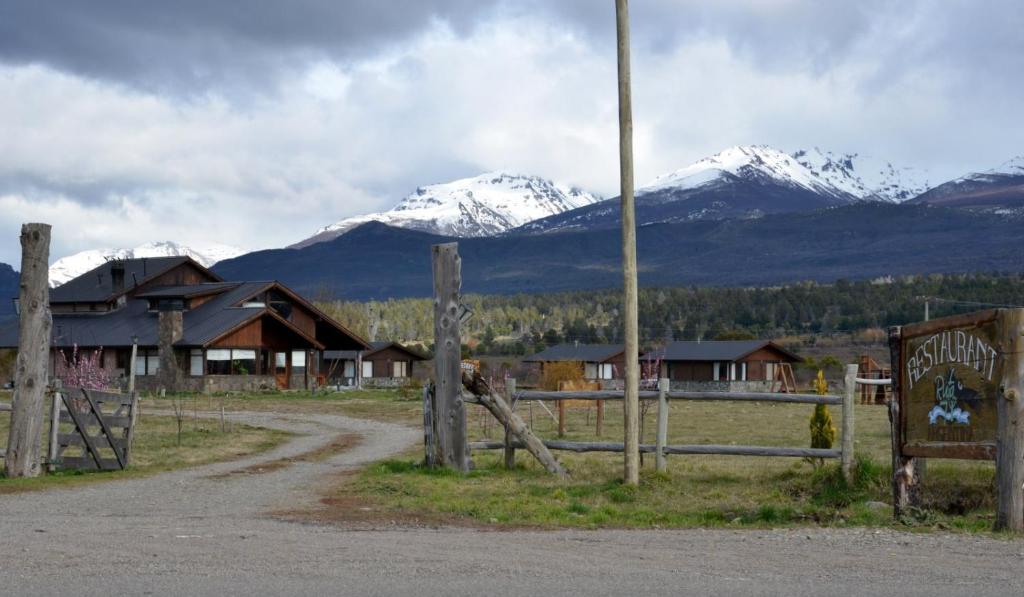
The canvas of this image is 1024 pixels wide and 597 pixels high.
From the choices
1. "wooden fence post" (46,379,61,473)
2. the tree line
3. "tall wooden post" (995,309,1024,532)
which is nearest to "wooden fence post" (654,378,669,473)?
"tall wooden post" (995,309,1024,532)

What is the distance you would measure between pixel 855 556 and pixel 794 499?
492cm

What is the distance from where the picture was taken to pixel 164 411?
1566 inches

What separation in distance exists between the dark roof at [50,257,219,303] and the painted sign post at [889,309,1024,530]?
6132 centimetres

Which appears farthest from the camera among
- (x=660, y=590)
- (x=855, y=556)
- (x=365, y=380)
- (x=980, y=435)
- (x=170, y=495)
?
(x=365, y=380)

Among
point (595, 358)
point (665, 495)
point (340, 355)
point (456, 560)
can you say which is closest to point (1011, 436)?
point (665, 495)

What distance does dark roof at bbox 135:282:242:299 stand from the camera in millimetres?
66938

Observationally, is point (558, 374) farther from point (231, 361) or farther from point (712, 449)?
point (712, 449)

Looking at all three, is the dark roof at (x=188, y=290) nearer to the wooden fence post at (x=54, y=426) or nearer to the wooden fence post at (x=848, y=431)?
the wooden fence post at (x=54, y=426)

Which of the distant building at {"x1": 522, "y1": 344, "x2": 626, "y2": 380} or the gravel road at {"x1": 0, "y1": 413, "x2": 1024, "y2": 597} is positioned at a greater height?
the distant building at {"x1": 522, "y1": 344, "x2": 626, "y2": 380}

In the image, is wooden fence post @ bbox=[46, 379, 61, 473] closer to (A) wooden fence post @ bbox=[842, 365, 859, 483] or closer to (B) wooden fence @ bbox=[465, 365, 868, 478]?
(B) wooden fence @ bbox=[465, 365, 868, 478]

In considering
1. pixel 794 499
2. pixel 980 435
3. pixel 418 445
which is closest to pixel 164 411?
pixel 418 445

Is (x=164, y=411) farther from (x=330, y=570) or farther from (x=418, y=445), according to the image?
(x=330, y=570)

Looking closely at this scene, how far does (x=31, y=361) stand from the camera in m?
18.9

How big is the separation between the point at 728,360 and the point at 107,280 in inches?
1675
